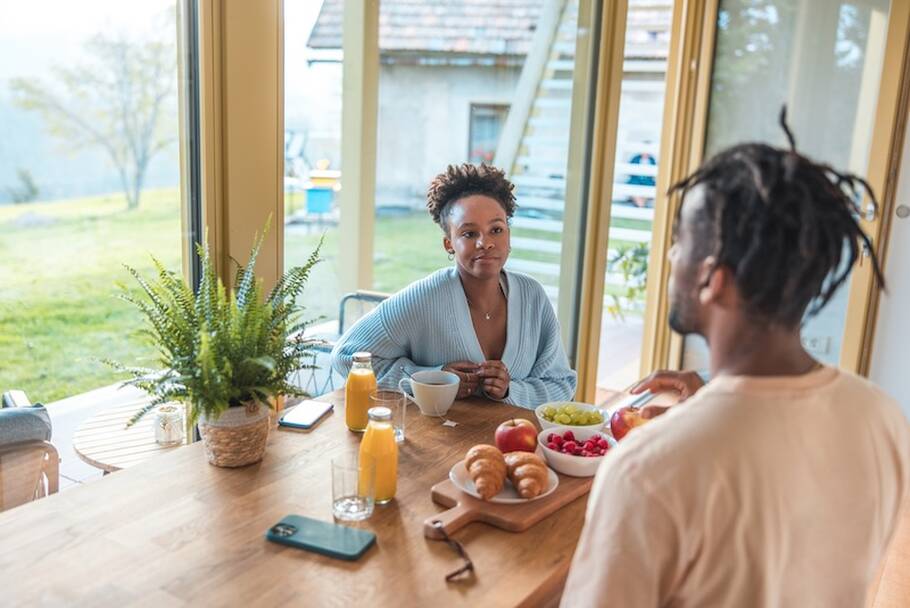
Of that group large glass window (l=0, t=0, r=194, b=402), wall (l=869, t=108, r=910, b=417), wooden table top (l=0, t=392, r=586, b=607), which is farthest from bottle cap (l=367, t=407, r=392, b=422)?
wall (l=869, t=108, r=910, b=417)

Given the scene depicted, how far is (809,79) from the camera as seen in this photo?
3883 mm

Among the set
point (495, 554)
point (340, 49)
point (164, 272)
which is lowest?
point (495, 554)

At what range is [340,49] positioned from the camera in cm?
258

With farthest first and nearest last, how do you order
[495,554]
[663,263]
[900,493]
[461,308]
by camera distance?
[663,263], [461,308], [495,554], [900,493]

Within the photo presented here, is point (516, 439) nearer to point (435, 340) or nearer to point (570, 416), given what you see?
point (570, 416)

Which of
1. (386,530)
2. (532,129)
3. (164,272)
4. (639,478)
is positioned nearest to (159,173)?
(164,272)

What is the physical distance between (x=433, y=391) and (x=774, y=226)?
1017mm

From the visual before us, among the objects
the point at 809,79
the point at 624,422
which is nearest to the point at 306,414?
the point at 624,422

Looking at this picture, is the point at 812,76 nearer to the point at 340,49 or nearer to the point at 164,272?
the point at 340,49

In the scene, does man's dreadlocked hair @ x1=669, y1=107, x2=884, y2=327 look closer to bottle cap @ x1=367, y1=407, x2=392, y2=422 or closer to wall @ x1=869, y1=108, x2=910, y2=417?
bottle cap @ x1=367, y1=407, x2=392, y2=422

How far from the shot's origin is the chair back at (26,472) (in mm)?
1587

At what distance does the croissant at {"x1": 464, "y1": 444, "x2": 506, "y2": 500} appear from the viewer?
1.32 meters

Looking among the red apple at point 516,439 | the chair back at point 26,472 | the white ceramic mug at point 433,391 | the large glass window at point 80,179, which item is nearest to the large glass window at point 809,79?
the white ceramic mug at point 433,391

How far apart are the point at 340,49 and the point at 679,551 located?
2.13 m
